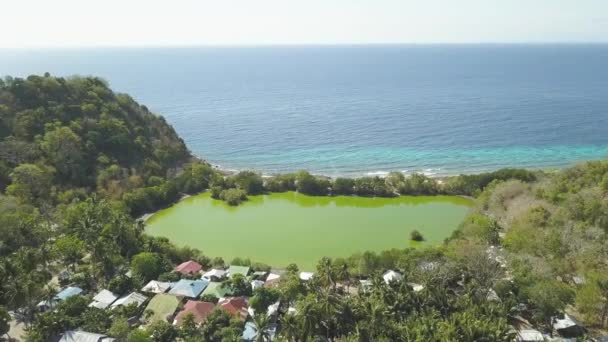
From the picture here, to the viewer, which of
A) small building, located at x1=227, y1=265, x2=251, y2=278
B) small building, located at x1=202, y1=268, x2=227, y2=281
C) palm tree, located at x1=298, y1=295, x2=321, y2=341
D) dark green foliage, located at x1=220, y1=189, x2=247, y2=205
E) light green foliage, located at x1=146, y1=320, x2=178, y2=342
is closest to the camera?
palm tree, located at x1=298, y1=295, x2=321, y2=341

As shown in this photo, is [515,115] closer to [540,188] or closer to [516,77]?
[540,188]

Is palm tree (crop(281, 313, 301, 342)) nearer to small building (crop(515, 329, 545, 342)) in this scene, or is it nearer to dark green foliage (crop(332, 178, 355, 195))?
small building (crop(515, 329, 545, 342))

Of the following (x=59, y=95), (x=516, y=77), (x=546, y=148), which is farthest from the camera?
(x=516, y=77)

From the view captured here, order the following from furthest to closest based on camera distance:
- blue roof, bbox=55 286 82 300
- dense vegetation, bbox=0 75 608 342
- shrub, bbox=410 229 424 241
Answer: shrub, bbox=410 229 424 241 < blue roof, bbox=55 286 82 300 < dense vegetation, bbox=0 75 608 342

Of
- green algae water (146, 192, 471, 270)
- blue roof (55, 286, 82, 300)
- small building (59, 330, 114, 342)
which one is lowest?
green algae water (146, 192, 471, 270)

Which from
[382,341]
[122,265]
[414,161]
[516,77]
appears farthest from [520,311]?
[516,77]

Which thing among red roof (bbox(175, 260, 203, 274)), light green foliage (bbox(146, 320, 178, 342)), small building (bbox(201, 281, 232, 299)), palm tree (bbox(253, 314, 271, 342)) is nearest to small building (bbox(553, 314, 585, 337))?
palm tree (bbox(253, 314, 271, 342))

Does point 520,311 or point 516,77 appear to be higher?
point 516,77
